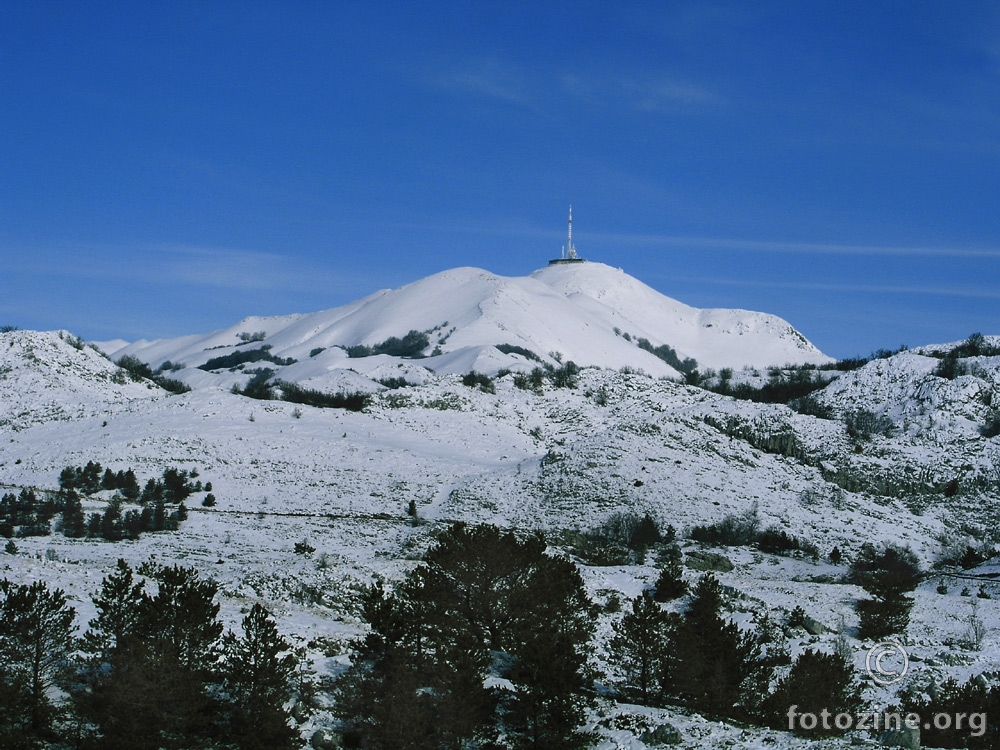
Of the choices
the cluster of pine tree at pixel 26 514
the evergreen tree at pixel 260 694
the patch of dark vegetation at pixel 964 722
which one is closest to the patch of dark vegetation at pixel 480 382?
the cluster of pine tree at pixel 26 514

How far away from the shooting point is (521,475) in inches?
2122

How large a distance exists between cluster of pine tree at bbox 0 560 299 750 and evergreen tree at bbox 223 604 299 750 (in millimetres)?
21

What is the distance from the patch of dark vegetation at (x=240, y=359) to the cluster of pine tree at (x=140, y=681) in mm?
104444

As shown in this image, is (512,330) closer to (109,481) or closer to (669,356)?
(669,356)

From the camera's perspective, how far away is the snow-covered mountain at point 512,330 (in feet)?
359

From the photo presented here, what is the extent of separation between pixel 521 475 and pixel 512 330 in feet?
207

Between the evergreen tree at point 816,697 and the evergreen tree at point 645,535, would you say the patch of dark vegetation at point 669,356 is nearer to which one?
the evergreen tree at point 645,535

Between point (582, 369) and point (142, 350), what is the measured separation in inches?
3987

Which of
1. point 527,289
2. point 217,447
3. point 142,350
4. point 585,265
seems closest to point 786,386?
point 217,447

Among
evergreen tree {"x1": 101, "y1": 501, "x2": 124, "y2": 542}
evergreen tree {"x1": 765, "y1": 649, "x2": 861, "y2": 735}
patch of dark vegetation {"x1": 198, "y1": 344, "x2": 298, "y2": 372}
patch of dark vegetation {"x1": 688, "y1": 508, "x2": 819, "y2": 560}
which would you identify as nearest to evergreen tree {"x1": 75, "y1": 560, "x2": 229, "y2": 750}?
evergreen tree {"x1": 765, "y1": 649, "x2": 861, "y2": 735}

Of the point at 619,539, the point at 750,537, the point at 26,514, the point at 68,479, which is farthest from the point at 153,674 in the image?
the point at 68,479

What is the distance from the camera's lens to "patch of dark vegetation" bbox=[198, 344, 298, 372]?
121188 millimetres

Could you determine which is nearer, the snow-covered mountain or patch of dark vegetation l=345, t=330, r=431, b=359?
the snow-covered mountain

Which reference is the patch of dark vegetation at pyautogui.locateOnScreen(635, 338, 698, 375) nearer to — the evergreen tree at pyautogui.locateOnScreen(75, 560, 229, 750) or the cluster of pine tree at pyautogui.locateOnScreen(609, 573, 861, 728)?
the cluster of pine tree at pyautogui.locateOnScreen(609, 573, 861, 728)
